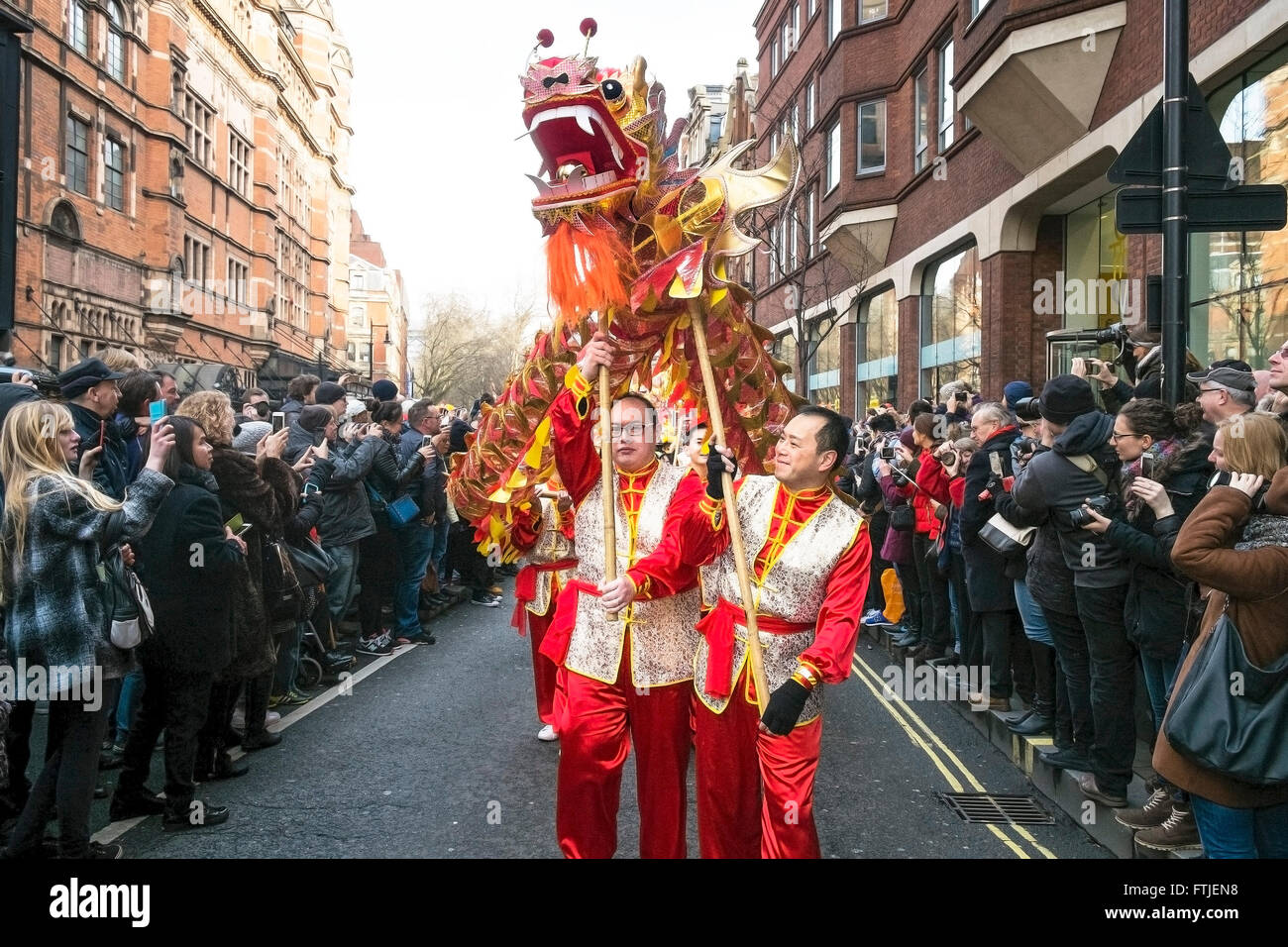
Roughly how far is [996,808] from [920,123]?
15.9 metres

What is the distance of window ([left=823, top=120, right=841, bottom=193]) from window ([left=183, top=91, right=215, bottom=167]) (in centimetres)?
2270

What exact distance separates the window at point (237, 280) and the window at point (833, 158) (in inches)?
1028

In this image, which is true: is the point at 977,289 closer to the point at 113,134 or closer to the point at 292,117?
the point at 113,134

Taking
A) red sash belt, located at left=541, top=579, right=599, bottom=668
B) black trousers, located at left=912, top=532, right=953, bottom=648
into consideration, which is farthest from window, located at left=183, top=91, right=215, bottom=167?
red sash belt, located at left=541, top=579, right=599, bottom=668

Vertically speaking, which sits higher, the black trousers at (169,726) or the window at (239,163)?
the window at (239,163)

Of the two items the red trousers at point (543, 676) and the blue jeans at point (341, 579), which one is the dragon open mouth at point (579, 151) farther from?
the blue jeans at point (341, 579)

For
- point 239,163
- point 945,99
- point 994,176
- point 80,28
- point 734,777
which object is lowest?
point 734,777

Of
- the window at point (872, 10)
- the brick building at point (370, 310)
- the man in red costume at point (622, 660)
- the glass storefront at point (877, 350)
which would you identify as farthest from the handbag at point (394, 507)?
the brick building at point (370, 310)

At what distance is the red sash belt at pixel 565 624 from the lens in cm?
396

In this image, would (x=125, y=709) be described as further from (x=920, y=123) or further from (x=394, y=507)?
(x=920, y=123)

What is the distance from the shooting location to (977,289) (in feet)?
51.3

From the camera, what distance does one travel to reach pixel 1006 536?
5707mm

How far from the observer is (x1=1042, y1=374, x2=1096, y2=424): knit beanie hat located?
5.18 metres

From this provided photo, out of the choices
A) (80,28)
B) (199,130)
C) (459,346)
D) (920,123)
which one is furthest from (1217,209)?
(459,346)
